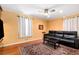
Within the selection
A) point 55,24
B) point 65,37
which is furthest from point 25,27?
point 65,37

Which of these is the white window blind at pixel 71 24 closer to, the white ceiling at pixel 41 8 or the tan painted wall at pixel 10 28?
the white ceiling at pixel 41 8

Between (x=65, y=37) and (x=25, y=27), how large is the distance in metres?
0.92

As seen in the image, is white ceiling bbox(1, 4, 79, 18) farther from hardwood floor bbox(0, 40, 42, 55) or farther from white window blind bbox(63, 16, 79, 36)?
hardwood floor bbox(0, 40, 42, 55)

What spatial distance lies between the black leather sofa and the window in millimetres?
407

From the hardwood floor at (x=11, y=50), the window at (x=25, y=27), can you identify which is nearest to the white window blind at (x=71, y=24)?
the window at (x=25, y=27)

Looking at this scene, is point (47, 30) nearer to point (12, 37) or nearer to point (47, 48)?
point (47, 48)

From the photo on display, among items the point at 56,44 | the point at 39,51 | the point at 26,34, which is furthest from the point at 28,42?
the point at 56,44

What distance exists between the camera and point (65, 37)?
183 cm

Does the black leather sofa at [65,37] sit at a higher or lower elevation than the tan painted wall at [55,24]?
lower

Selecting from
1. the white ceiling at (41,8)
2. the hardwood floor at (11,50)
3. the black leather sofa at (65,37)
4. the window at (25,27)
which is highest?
the white ceiling at (41,8)

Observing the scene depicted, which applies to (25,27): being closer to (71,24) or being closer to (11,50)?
(11,50)

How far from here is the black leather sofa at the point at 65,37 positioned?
1722 millimetres

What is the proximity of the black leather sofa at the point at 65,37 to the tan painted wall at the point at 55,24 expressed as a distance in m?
0.11

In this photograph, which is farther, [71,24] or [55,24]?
[55,24]
